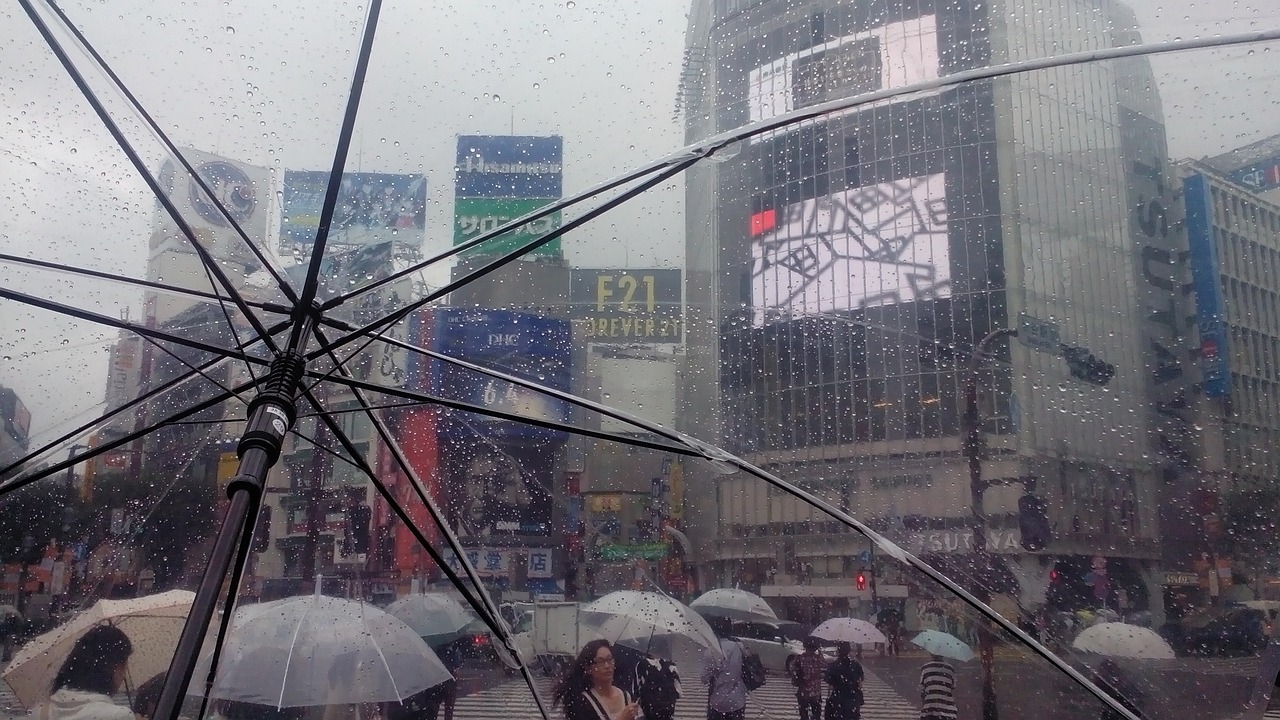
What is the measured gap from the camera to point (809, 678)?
10.8ft

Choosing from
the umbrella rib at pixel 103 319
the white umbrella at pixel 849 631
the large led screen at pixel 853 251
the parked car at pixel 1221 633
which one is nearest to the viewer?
the parked car at pixel 1221 633

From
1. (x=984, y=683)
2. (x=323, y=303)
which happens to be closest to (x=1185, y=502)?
(x=984, y=683)

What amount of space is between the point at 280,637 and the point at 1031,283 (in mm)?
2870

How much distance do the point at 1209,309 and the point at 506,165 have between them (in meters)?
2.29

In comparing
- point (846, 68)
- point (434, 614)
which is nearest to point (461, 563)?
point (434, 614)

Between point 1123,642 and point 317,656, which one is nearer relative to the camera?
point 1123,642

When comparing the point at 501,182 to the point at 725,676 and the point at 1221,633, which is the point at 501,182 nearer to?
the point at 725,676

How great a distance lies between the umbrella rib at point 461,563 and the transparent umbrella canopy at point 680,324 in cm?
2

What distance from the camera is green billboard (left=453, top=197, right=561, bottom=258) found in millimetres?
3297

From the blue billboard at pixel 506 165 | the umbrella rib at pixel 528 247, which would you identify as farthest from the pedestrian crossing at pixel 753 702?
the blue billboard at pixel 506 165

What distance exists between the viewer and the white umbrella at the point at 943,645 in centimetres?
301

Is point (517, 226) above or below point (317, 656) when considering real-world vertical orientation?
above

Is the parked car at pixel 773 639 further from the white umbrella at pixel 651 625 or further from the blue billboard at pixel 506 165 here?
the blue billboard at pixel 506 165

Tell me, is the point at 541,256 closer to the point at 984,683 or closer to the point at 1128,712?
the point at 984,683
